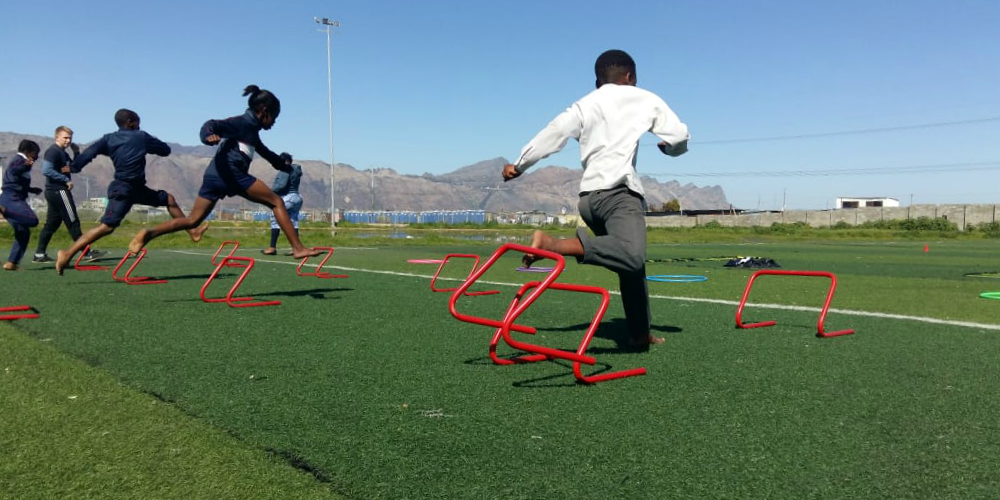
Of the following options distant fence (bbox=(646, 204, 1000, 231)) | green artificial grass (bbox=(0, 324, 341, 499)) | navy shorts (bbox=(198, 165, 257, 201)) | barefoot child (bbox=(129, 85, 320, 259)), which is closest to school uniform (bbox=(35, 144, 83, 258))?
navy shorts (bbox=(198, 165, 257, 201))

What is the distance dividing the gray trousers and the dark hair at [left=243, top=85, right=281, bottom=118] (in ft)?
16.2

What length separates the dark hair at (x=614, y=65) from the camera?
5.34m

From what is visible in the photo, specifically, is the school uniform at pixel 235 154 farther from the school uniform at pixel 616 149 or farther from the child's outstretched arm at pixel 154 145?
the school uniform at pixel 616 149

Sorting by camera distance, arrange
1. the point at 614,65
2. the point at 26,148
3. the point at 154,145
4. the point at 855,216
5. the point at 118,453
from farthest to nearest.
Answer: the point at 855,216
the point at 26,148
the point at 154,145
the point at 614,65
the point at 118,453

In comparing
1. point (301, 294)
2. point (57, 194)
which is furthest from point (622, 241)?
point (57, 194)

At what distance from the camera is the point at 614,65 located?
5.36 m

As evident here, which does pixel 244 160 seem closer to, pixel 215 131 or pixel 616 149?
pixel 215 131

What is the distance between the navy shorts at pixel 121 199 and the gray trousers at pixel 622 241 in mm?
7311

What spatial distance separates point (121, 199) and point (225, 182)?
2388mm

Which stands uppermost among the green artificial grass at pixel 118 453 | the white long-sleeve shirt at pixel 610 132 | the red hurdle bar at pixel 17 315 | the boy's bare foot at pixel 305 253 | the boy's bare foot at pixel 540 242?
the white long-sleeve shirt at pixel 610 132

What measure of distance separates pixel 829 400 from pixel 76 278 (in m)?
10.6

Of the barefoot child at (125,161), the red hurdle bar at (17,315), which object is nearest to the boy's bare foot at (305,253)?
the red hurdle bar at (17,315)

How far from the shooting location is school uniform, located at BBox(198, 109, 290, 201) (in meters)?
8.58

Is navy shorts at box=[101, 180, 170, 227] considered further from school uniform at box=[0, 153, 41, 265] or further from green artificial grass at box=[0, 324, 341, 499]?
green artificial grass at box=[0, 324, 341, 499]
